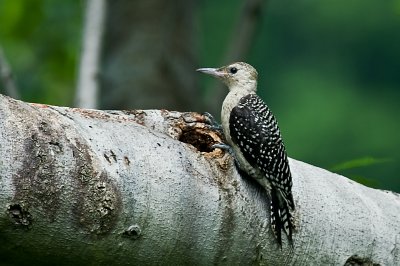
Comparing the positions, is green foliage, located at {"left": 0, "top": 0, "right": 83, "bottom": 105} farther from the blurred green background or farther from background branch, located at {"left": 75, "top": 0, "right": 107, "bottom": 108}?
the blurred green background

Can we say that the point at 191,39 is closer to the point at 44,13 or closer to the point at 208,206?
the point at 44,13

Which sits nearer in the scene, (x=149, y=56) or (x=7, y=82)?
(x=7, y=82)

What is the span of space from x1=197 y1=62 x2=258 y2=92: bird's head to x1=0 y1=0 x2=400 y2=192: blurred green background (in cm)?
1638

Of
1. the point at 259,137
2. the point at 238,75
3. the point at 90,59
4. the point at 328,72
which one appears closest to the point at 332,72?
the point at 328,72

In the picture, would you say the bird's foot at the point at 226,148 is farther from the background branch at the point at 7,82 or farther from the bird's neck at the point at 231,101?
the background branch at the point at 7,82

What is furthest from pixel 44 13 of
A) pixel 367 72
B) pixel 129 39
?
pixel 367 72

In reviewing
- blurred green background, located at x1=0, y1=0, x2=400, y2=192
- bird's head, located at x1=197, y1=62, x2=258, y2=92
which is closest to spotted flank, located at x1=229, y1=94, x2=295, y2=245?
bird's head, located at x1=197, y1=62, x2=258, y2=92

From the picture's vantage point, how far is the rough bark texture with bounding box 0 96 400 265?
176 inches

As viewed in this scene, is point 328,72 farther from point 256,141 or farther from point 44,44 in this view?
point 256,141

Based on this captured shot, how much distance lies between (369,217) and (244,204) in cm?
75

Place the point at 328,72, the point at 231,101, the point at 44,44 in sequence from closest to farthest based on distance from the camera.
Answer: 1. the point at 231,101
2. the point at 44,44
3. the point at 328,72

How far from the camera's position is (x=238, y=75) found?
24.6 ft

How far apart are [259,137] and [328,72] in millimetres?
27016

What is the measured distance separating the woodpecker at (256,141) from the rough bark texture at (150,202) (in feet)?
0.24
